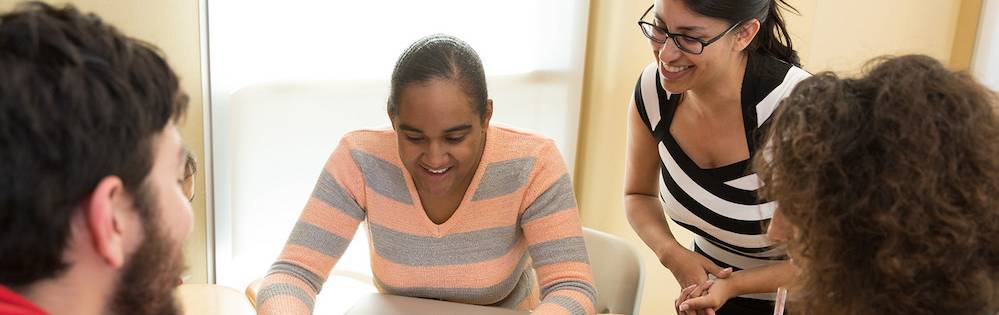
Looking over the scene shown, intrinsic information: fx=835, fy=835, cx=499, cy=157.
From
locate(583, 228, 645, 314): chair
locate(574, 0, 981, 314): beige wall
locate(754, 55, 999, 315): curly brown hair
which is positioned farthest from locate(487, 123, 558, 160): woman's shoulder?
locate(574, 0, 981, 314): beige wall

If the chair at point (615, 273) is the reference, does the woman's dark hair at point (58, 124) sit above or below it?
above

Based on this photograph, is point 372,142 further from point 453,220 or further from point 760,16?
point 760,16

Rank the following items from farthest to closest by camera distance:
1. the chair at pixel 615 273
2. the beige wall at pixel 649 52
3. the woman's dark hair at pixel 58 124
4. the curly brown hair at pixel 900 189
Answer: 1. the beige wall at pixel 649 52
2. the chair at pixel 615 273
3. the curly brown hair at pixel 900 189
4. the woman's dark hair at pixel 58 124

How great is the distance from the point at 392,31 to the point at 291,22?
0.32 meters

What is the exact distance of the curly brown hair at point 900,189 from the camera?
84cm

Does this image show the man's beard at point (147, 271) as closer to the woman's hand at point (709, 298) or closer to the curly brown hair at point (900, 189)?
the curly brown hair at point (900, 189)

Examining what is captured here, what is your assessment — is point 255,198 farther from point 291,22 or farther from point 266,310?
point 266,310

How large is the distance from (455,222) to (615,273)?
525 millimetres

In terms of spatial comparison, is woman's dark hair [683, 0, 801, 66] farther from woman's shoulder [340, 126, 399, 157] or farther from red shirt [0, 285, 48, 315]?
red shirt [0, 285, 48, 315]

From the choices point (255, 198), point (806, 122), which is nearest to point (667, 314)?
point (255, 198)

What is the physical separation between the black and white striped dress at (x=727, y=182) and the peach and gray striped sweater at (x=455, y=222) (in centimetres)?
25

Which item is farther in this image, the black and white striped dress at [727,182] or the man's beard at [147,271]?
the black and white striped dress at [727,182]

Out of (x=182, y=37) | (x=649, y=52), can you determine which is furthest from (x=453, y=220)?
(x=649, y=52)

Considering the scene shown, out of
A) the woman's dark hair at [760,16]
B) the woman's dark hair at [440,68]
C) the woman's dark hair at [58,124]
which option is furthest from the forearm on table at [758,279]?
the woman's dark hair at [58,124]
